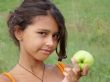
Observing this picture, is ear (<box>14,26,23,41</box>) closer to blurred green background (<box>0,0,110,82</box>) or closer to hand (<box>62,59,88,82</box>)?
hand (<box>62,59,88,82</box>)

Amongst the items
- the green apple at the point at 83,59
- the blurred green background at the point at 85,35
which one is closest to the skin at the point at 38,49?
the green apple at the point at 83,59

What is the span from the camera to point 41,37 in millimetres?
2242

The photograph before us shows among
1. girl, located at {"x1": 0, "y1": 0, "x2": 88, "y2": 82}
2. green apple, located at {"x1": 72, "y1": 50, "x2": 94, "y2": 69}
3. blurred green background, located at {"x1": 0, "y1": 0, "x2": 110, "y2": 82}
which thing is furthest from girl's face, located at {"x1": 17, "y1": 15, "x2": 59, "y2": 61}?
blurred green background, located at {"x1": 0, "y1": 0, "x2": 110, "y2": 82}

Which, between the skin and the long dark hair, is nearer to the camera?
the skin

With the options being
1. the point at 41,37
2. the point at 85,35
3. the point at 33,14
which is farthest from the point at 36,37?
the point at 85,35

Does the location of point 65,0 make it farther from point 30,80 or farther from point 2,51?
point 30,80

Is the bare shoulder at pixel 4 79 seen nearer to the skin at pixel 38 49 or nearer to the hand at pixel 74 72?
the skin at pixel 38 49

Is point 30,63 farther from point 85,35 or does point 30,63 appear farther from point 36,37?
point 85,35

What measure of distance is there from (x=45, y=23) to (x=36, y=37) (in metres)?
0.09

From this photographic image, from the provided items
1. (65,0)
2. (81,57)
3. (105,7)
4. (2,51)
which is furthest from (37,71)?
(65,0)

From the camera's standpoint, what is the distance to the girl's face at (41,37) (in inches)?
87.5

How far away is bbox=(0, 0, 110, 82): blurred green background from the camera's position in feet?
15.6

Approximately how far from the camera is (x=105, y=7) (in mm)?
7113

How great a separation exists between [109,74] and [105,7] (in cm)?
265
